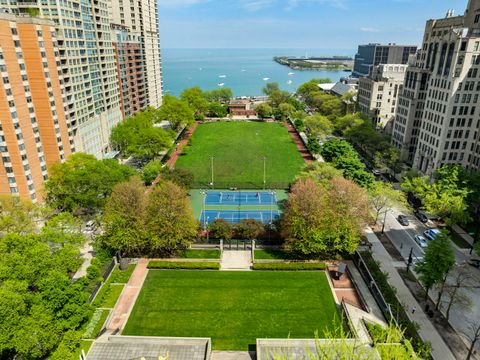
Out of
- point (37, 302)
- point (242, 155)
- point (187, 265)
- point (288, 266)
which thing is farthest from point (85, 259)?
point (242, 155)

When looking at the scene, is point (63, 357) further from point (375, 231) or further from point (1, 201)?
point (375, 231)

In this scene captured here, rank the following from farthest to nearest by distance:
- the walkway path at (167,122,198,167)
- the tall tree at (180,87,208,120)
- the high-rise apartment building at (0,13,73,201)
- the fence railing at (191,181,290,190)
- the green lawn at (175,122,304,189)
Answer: the tall tree at (180,87,208,120)
the walkway path at (167,122,198,167)
the green lawn at (175,122,304,189)
the fence railing at (191,181,290,190)
the high-rise apartment building at (0,13,73,201)

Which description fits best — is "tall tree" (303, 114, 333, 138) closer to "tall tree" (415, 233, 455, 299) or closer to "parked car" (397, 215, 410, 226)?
"parked car" (397, 215, 410, 226)

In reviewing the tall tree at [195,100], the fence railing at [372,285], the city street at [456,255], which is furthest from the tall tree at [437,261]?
the tall tree at [195,100]

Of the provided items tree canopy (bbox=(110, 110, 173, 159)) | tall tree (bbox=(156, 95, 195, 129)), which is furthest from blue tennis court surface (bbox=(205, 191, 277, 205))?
tall tree (bbox=(156, 95, 195, 129))

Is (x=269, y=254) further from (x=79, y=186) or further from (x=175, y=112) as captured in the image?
(x=175, y=112)

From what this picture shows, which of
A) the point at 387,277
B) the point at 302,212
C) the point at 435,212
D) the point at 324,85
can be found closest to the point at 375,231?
the point at 435,212
